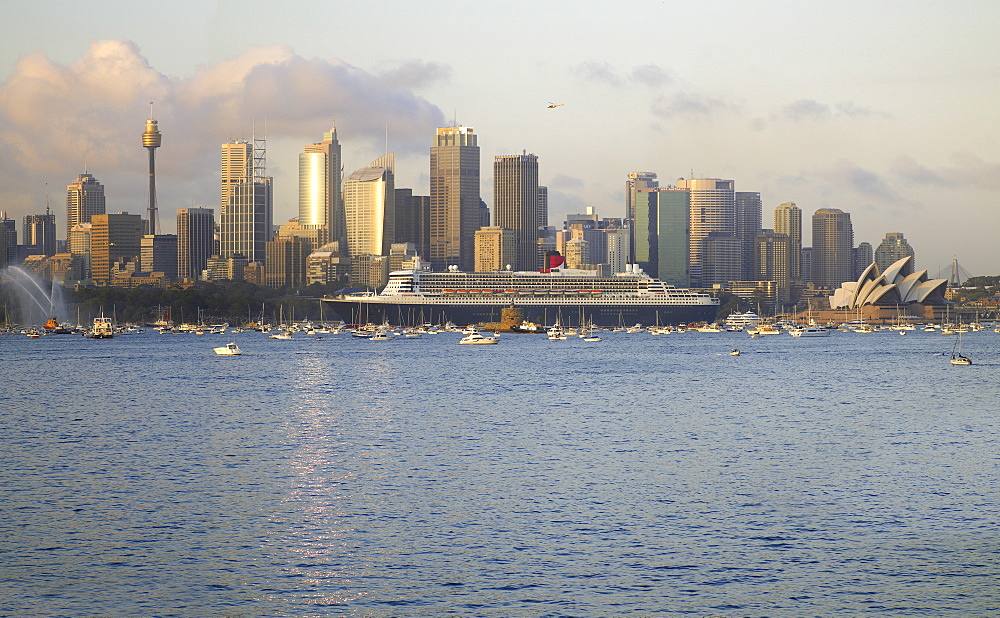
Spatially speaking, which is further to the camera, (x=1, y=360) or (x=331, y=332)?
(x=331, y=332)

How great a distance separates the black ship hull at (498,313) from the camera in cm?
18862

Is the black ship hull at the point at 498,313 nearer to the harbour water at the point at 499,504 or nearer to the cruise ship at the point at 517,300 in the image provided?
the cruise ship at the point at 517,300

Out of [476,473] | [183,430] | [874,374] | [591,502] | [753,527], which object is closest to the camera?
[753,527]

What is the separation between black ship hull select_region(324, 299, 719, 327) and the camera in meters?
189

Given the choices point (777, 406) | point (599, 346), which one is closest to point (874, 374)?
point (777, 406)

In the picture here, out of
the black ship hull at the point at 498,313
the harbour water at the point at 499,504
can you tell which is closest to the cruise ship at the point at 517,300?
the black ship hull at the point at 498,313

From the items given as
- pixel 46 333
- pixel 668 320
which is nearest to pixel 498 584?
pixel 46 333

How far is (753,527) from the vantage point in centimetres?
2619

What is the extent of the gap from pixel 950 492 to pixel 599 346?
99.9 meters

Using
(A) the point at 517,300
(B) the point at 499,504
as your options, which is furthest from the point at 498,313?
(B) the point at 499,504

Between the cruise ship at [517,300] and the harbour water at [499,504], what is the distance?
417ft

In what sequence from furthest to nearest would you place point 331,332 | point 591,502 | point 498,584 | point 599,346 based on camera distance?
point 331,332 → point 599,346 → point 591,502 → point 498,584

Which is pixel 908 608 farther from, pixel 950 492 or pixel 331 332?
pixel 331 332

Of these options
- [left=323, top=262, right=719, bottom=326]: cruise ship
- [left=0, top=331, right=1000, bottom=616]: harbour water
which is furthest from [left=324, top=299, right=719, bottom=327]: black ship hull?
[left=0, top=331, right=1000, bottom=616]: harbour water
